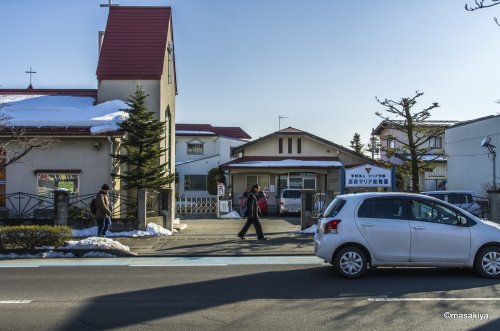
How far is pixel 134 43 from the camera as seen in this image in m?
25.1

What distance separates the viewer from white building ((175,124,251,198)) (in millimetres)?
47469

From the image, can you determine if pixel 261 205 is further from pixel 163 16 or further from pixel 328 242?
pixel 328 242

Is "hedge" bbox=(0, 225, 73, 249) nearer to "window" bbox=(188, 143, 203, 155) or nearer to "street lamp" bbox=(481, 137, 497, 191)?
"street lamp" bbox=(481, 137, 497, 191)

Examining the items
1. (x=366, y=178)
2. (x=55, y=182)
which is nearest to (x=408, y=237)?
(x=366, y=178)

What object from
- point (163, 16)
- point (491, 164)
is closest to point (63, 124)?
point (163, 16)

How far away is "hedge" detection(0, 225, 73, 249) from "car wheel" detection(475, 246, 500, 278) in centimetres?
1001

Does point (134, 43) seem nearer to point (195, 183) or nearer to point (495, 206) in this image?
point (495, 206)

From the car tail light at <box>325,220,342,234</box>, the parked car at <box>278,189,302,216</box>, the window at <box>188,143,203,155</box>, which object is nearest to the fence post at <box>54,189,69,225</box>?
the car tail light at <box>325,220,342,234</box>

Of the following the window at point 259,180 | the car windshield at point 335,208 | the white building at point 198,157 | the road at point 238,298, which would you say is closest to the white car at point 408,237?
the car windshield at point 335,208

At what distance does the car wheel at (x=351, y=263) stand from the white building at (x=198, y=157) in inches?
1410

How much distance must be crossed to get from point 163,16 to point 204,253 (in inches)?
616

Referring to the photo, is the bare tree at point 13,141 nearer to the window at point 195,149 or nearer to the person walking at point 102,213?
the person walking at point 102,213

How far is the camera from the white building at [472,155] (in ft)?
91.3

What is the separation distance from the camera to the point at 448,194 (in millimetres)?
22984
